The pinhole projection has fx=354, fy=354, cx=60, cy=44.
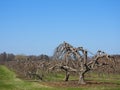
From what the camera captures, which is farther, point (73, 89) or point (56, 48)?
point (56, 48)

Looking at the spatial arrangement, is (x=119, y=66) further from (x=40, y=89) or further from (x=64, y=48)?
(x=40, y=89)

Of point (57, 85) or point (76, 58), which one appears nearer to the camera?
point (57, 85)

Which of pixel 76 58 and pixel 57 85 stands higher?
pixel 76 58

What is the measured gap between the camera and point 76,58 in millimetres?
35625

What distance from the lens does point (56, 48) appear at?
36.2 meters

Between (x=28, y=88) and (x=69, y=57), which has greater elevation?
(x=69, y=57)

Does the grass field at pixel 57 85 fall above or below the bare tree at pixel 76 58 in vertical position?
below

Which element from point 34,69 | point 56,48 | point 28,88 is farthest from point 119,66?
point 28,88

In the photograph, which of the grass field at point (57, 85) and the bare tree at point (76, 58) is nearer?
the grass field at point (57, 85)

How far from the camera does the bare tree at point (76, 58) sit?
32375 millimetres

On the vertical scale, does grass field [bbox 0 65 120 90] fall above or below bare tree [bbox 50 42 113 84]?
below

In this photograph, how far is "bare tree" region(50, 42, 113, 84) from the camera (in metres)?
32.4

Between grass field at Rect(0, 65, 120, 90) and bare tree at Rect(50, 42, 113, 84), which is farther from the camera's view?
bare tree at Rect(50, 42, 113, 84)

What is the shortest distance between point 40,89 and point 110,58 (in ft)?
26.6
